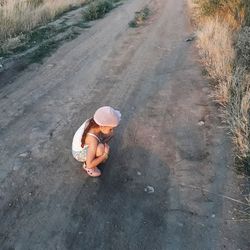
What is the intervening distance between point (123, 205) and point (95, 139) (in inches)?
34.9

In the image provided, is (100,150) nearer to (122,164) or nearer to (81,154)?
(81,154)

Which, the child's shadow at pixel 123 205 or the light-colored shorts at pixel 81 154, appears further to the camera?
the light-colored shorts at pixel 81 154

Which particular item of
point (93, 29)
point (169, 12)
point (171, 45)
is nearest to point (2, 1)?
point (93, 29)

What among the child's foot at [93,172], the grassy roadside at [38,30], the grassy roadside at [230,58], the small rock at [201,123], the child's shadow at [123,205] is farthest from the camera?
the grassy roadside at [38,30]

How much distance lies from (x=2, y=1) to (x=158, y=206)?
12942mm

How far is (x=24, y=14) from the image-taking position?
14.0 metres

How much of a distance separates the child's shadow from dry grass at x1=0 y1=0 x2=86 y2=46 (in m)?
6.98

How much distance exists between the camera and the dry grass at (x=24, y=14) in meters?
12.6

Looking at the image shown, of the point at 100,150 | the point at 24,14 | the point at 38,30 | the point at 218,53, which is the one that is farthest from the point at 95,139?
the point at 24,14

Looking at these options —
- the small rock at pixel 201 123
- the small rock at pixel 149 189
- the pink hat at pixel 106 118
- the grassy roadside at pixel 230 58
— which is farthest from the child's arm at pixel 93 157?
the small rock at pixel 201 123

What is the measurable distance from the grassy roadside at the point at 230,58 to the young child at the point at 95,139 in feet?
5.73

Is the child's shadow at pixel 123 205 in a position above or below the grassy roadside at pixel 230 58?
above

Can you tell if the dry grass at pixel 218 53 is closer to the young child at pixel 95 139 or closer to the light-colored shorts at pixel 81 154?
the young child at pixel 95 139

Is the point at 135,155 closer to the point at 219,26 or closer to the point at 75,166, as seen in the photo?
the point at 75,166
